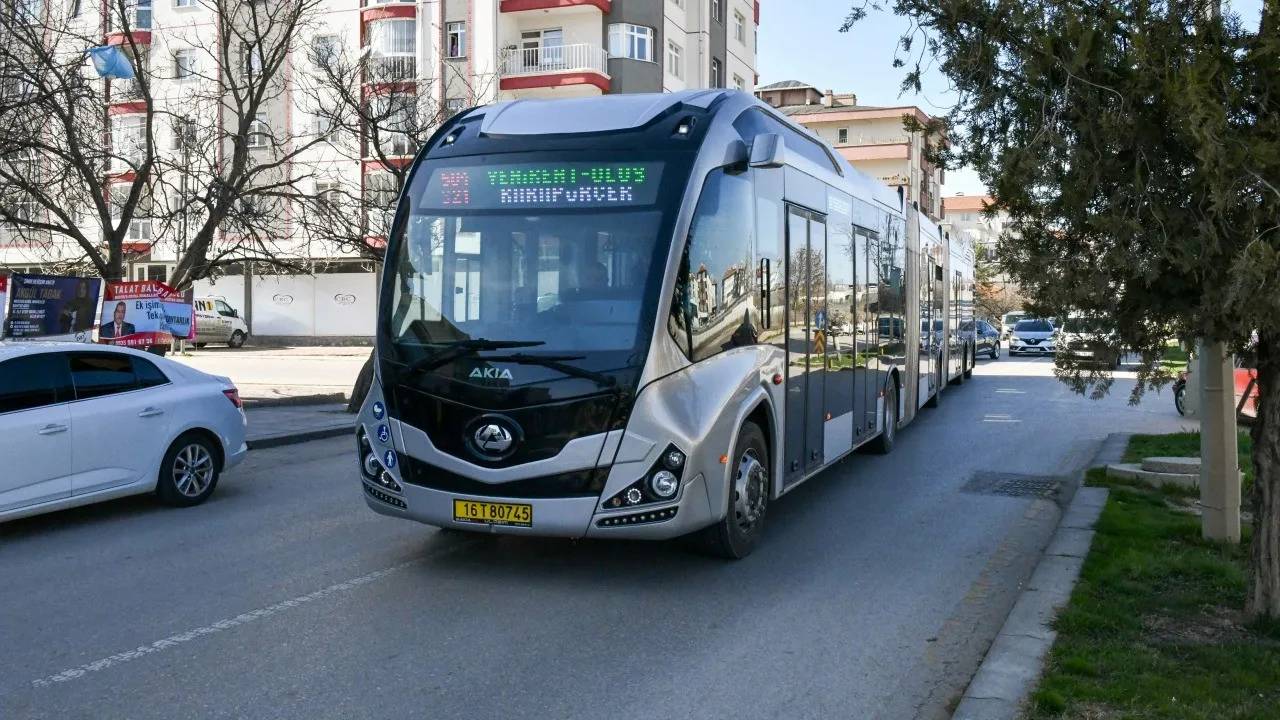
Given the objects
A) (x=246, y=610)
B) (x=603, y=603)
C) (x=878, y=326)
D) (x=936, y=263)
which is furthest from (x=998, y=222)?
(x=936, y=263)

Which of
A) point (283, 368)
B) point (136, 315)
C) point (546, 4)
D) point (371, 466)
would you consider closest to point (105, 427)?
point (371, 466)

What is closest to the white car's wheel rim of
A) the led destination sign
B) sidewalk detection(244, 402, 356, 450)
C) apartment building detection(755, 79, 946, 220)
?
sidewalk detection(244, 402, 356, 450)

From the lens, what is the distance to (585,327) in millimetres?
7051

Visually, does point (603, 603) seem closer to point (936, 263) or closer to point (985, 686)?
point (985, 686)

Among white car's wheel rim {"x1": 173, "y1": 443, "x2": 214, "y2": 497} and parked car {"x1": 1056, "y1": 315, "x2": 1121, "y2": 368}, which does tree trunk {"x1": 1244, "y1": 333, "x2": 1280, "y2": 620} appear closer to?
parked car {"x1": 1056, "y1": 315, "x2": 1121, "y2": 368}

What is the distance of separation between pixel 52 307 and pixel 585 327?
10.0 m

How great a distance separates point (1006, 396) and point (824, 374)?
14.7m

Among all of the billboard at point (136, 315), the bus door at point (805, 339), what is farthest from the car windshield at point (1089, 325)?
the billboard at point (136, 315)

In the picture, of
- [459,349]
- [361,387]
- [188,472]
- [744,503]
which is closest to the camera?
[459,349]

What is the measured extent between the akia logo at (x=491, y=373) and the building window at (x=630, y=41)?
37.8 m

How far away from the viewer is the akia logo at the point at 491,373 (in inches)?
277

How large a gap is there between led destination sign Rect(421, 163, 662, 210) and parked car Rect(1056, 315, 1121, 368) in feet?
8.44

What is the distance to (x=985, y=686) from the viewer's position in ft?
16.6

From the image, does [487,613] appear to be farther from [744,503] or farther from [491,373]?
[744,503]
